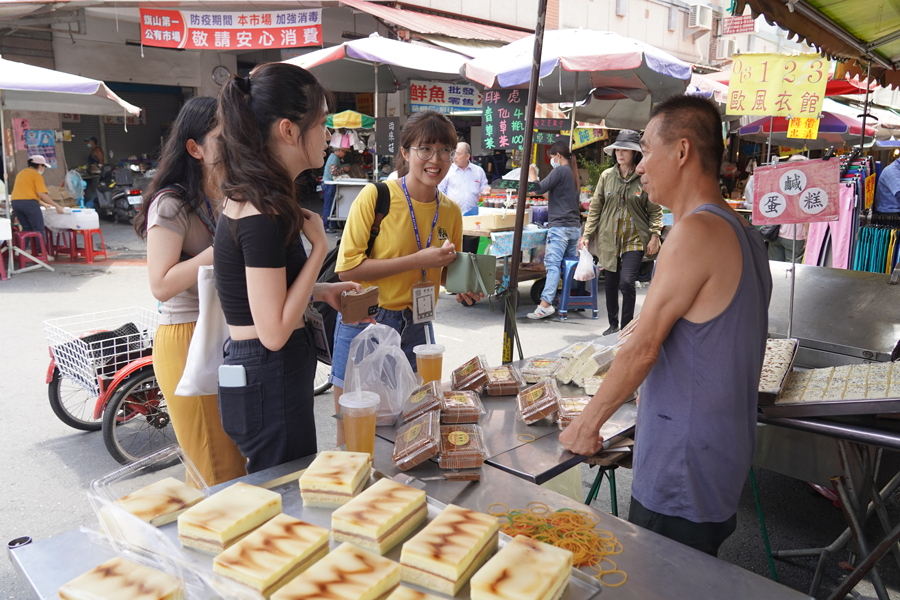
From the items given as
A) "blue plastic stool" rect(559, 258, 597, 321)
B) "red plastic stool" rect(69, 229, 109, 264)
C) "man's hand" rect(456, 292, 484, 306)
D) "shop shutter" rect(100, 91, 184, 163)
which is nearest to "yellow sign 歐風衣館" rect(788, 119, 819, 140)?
"blue plastic stool" rect(559, 258, 597, 321)

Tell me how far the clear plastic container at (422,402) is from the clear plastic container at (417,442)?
3.6 inches

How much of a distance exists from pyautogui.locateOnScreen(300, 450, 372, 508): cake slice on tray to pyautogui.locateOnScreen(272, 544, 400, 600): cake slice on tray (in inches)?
9.5

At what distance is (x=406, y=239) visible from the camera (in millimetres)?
3033

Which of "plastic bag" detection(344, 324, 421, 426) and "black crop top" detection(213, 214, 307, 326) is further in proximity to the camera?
"plastic bag" detection(344, 324, 421, 426)

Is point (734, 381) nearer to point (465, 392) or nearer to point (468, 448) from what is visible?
point (468, 448)

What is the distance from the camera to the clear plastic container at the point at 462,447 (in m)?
1.82

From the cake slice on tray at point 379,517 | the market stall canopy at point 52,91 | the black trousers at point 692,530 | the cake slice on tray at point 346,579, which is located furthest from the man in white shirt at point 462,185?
the cake slice on tray at point 346,579

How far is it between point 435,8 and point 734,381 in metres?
15.1

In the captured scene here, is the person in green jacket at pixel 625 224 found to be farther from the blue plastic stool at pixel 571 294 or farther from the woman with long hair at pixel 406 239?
the woman with long hair at pixel 406 239

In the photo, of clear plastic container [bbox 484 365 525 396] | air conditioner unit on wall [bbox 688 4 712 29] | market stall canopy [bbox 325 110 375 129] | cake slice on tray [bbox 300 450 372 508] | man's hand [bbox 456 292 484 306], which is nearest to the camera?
cake slice on tray [bbox 300 450 372 508]

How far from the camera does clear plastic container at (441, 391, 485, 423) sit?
2.15 meters

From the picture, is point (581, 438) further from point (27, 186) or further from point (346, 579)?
point (27, 186)

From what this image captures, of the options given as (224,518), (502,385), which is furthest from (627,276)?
(224,518)

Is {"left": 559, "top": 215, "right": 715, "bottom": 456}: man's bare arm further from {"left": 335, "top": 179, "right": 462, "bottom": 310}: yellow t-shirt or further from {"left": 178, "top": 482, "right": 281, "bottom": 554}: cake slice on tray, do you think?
{"left": 335, "top": 179, "right": 462, "bottom": 310}: yellow t-shirt
